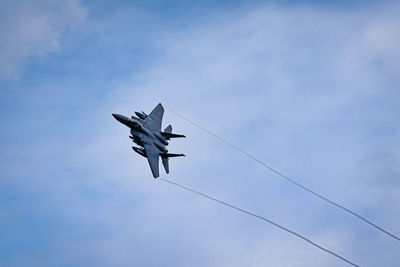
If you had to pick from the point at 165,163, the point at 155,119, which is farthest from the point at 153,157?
the point at 155,119

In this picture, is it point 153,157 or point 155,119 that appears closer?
point 153,157

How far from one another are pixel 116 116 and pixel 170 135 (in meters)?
12.8

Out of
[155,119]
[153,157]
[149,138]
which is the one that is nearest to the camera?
[153,157]

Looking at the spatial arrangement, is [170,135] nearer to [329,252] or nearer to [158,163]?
[158,163]

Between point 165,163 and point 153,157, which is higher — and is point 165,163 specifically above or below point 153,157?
above

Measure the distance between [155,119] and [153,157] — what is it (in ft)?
42.8

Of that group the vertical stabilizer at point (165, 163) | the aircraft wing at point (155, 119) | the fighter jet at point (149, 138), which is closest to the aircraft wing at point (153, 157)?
the fighter jet at point (149, 138)

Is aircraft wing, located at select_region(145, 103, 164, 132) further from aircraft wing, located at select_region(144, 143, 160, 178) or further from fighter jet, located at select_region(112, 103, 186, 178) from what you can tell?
aircraft wing, located at select_region(144, 143, 160, 178)

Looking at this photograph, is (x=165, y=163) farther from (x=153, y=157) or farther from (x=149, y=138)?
(x=149, y=138)

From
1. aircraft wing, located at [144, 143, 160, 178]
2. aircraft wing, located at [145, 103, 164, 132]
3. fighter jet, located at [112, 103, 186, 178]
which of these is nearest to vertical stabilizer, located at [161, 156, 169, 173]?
fighter jet, located at [112, 103, 186, 178]

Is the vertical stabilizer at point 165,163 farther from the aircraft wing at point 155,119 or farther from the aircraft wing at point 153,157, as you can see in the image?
the aircraft wing at point 155,119

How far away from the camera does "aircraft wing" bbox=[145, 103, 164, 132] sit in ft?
285

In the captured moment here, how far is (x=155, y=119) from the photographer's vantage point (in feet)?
295

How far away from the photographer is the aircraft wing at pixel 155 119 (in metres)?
86.9
